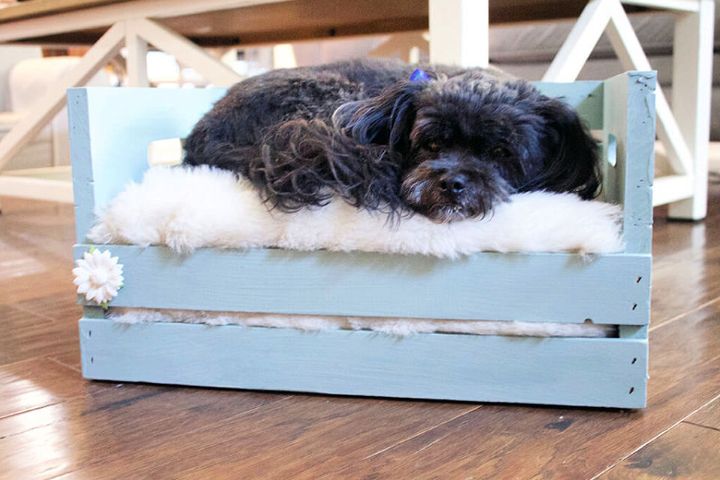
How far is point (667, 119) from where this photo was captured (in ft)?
6.53

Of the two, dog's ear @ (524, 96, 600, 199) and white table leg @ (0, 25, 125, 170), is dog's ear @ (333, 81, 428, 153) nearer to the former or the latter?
dog's ear @ (524, 96, 600, 199)

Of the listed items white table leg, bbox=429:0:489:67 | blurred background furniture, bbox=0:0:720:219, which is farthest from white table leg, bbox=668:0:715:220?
white table leg, bbox=429:0:489:67

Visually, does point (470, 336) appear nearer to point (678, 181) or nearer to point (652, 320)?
point (652, 320)

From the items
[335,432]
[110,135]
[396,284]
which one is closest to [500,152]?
[396,284]

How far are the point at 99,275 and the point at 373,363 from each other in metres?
0.36

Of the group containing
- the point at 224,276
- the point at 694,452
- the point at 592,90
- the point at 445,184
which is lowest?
the point at 694,452

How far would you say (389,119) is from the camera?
38.5 inches

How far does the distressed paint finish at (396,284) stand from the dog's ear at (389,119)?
0.17m

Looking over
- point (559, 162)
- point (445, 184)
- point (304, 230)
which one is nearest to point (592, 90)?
point (559, 162)

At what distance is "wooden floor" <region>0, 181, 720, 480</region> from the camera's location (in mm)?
758

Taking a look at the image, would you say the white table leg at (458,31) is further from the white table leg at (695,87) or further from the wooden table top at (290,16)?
the white table leg at (695,87)

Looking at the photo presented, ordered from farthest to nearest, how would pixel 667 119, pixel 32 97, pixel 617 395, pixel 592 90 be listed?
pixel 32 97, pixel 667 119, pixel 592 90, pixel 617 395

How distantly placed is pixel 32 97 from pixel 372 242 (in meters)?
3.43

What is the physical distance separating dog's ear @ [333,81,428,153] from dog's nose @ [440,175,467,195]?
12 cm
